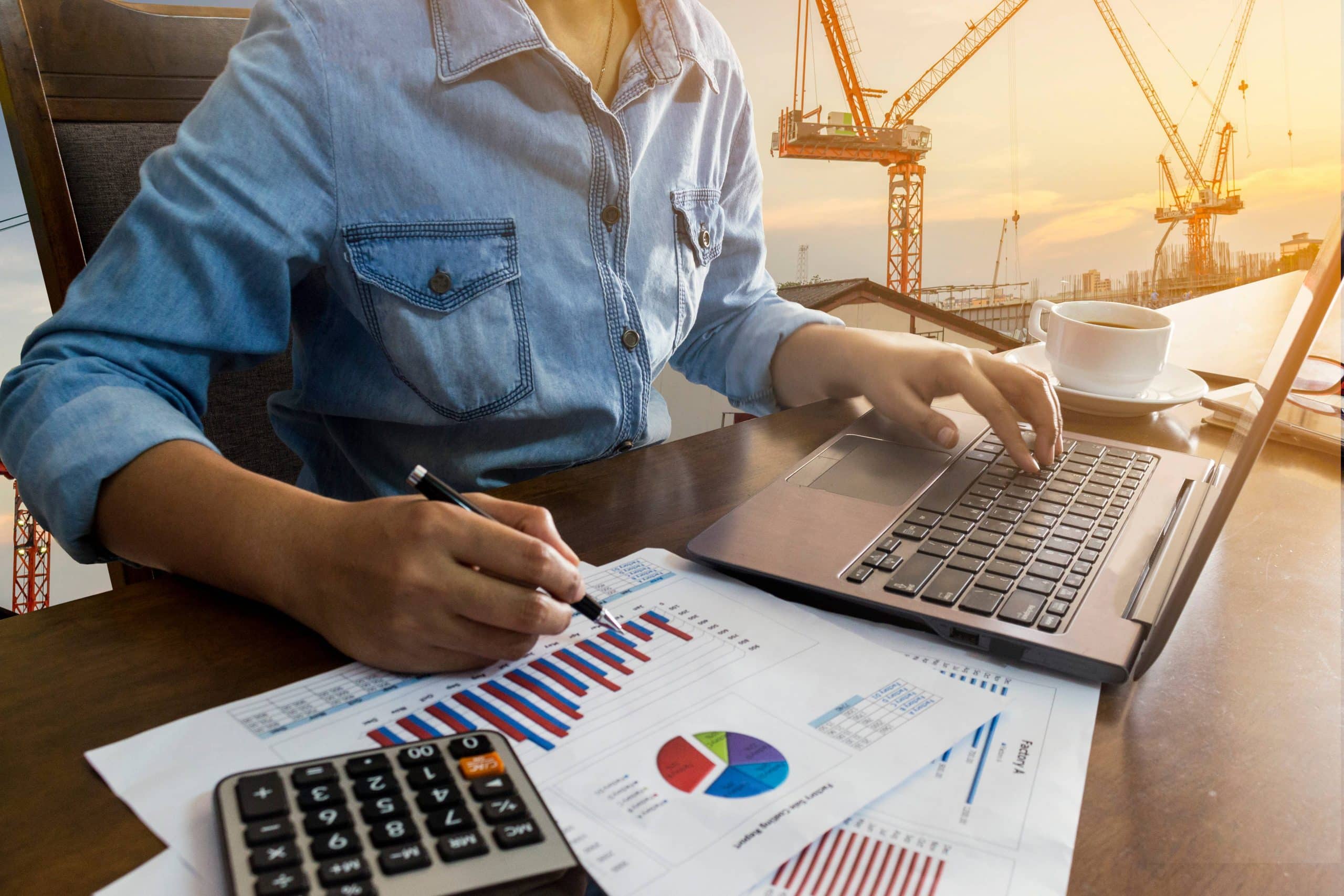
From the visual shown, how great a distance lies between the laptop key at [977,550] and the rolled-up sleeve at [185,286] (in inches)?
18.2

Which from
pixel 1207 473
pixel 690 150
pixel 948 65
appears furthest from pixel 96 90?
pixel 948 65

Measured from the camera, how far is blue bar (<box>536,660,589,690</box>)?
0.38 m

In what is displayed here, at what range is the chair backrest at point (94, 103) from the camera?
2.56ft

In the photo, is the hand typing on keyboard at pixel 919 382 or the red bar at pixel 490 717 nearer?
the red bar at pixel 490 717

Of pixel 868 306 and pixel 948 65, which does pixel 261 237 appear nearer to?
pixel 868 306

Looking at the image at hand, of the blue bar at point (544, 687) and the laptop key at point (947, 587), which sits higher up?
the laptop key at point (947, 587)

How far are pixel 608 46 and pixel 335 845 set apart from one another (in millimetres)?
762

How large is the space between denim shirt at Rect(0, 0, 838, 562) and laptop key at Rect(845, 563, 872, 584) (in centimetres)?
35

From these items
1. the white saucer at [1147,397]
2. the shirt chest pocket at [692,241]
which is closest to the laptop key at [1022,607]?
the white saucer at [1147,397]

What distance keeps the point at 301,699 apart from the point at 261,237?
1.18ft

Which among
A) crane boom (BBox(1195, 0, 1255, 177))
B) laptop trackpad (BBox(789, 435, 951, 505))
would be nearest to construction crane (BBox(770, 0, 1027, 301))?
crane boom (BBox(1195, 0, 1255, 177))

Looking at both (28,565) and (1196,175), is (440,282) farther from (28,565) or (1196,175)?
(1196,175)

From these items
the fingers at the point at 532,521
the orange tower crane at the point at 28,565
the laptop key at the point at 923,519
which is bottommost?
the orange tower crane at the point at 28,565

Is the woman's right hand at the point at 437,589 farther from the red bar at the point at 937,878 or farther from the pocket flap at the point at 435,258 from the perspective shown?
the pocket flap at the point at 435,258
